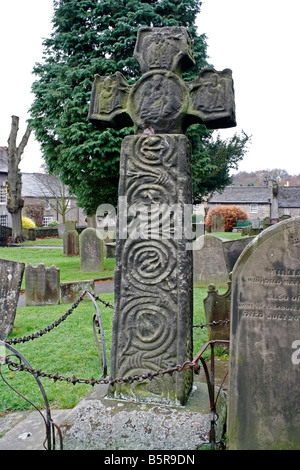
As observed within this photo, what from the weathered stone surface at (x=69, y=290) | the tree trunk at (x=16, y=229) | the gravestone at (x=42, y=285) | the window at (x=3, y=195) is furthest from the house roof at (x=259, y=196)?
the gravestone at (x=42, y=285)

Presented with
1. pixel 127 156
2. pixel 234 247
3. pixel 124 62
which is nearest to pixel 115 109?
pixel 127 156

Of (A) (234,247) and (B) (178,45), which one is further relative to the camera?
(A) (234,247)

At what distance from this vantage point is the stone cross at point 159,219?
363cm

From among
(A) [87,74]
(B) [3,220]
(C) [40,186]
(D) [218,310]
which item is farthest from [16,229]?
(D) [218,310]

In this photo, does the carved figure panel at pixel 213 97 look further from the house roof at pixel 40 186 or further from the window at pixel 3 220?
the house roof at pixel 40 186

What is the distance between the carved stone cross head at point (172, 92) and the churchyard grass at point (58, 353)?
10.6ft

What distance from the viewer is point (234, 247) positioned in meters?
8.02

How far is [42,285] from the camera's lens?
10164 mm

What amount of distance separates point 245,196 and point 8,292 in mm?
52980
